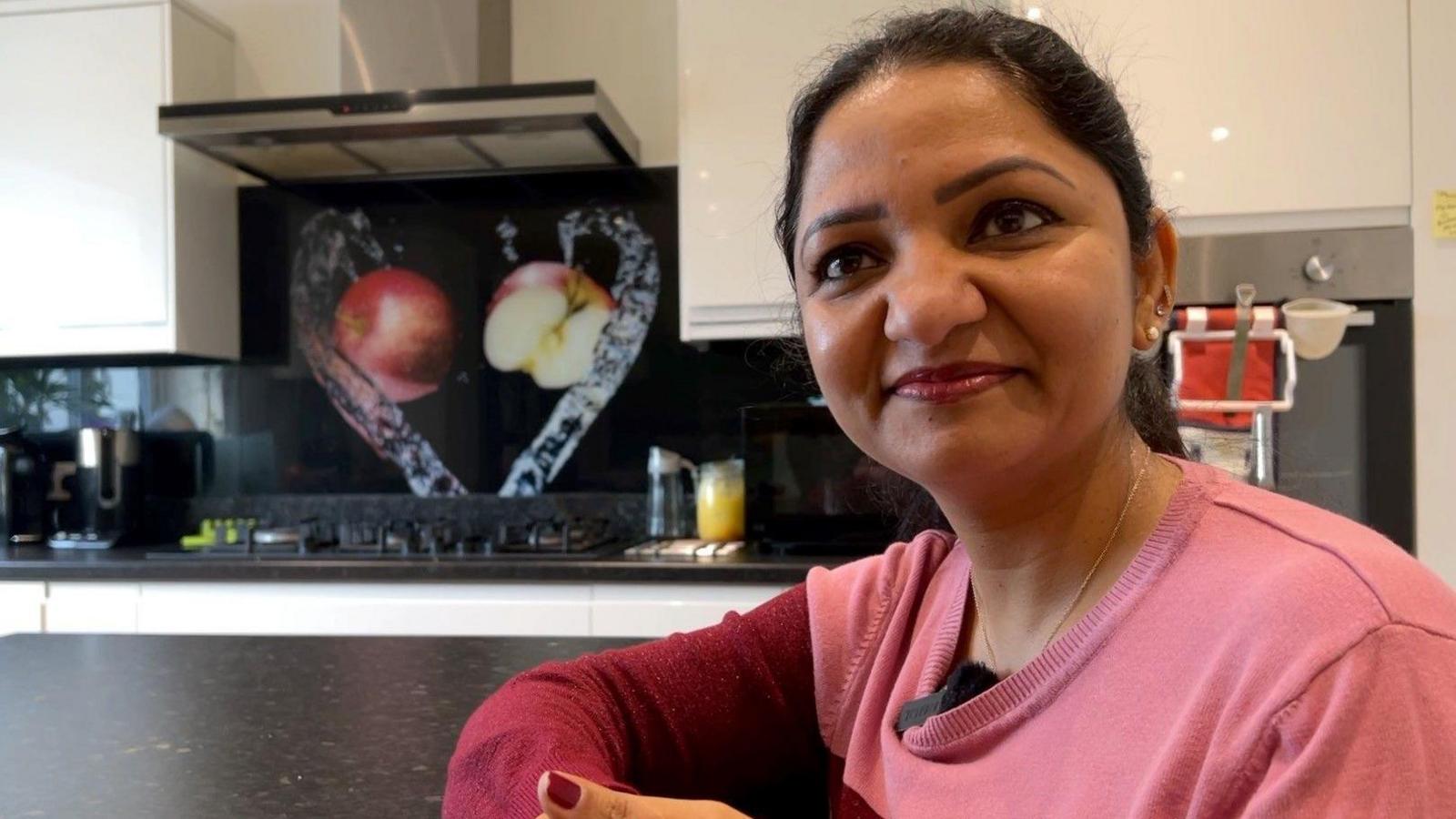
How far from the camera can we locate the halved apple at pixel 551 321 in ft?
9.27

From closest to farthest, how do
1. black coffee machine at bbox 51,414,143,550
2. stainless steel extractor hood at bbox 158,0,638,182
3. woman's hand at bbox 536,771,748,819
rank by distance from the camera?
woman's hand at bbox 536,771,748,819 → stainless steel extractor hood at bbox 158,0,638,182 → black coffee machine at bbox 51,414,143,550

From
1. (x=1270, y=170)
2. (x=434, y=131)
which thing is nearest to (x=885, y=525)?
(x=1270, y=170)

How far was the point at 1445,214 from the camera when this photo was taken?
1.95 m

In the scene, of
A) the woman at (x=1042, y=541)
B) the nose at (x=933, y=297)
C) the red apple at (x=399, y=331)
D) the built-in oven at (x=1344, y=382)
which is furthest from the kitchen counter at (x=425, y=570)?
the nose at (x=933, y=297)

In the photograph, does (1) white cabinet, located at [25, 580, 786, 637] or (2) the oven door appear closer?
(2) the oven door

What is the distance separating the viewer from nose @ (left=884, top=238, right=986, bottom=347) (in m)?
0.63

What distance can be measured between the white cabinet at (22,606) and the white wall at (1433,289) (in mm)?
2987

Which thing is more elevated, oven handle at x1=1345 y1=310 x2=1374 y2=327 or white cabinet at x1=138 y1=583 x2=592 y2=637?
oven handle at x1=1345 y1=310 x2=1374 y2=327

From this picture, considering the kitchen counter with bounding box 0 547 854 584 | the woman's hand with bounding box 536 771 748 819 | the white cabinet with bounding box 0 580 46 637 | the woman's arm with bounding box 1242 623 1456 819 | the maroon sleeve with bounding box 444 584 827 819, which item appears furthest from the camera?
the white cabinet with bounding box 0 580 46 637

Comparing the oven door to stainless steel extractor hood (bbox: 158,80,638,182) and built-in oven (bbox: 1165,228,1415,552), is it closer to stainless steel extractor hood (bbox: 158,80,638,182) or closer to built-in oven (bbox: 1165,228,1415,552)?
built-in oven (bbox: 1165,228,1415,552)

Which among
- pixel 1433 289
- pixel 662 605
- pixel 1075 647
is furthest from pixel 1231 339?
pixel 1075 647

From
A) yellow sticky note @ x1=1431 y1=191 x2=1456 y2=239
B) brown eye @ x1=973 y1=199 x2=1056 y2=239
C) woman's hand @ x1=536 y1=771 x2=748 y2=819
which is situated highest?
yellow sticky note @ x1=1431 y1=191 x2=1456 y2=239

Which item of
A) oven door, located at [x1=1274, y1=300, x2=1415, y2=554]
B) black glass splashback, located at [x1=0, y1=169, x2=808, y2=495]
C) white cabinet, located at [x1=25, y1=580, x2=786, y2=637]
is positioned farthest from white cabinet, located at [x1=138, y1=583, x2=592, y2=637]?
oven door, located at [x1=1274, y1=300, x2=1415, y2=554]

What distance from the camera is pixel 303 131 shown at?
7.73 ft
